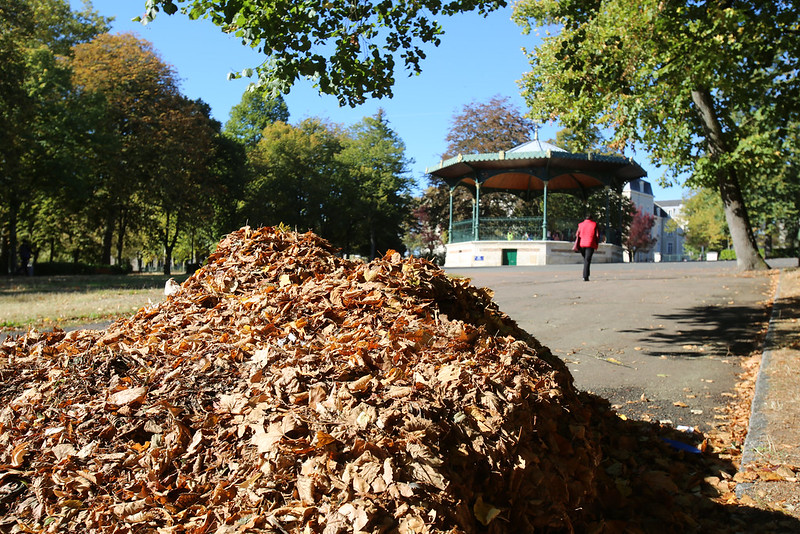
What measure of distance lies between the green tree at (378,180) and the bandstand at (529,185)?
1775 cm

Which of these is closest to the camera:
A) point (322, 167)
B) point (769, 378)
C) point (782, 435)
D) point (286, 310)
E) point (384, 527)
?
point (384, 527)

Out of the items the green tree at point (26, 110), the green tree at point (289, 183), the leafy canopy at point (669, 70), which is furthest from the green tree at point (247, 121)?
the leafy canopy at point (669, 70)

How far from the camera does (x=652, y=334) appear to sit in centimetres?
837

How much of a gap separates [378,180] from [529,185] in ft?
65.7

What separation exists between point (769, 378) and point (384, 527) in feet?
14.9

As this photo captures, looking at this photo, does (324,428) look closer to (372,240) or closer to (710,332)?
(710,332)

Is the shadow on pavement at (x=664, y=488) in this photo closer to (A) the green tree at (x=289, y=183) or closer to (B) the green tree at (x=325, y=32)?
(B) the green tree at (x=325, y=32)

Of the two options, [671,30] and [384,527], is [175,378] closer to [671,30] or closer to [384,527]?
[384,527]

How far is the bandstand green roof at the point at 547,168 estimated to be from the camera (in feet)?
95.0

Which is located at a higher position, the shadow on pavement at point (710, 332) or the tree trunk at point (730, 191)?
the tree trunk at point (730, 191)

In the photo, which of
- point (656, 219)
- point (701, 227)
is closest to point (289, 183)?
point (701, 227)

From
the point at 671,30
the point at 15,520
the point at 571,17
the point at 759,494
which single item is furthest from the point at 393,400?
the point at 671,30

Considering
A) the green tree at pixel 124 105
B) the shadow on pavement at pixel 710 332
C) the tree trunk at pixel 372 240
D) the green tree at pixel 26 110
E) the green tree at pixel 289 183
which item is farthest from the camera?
the tree trunk at pixel 372 240

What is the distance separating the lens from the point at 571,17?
8.60 m
